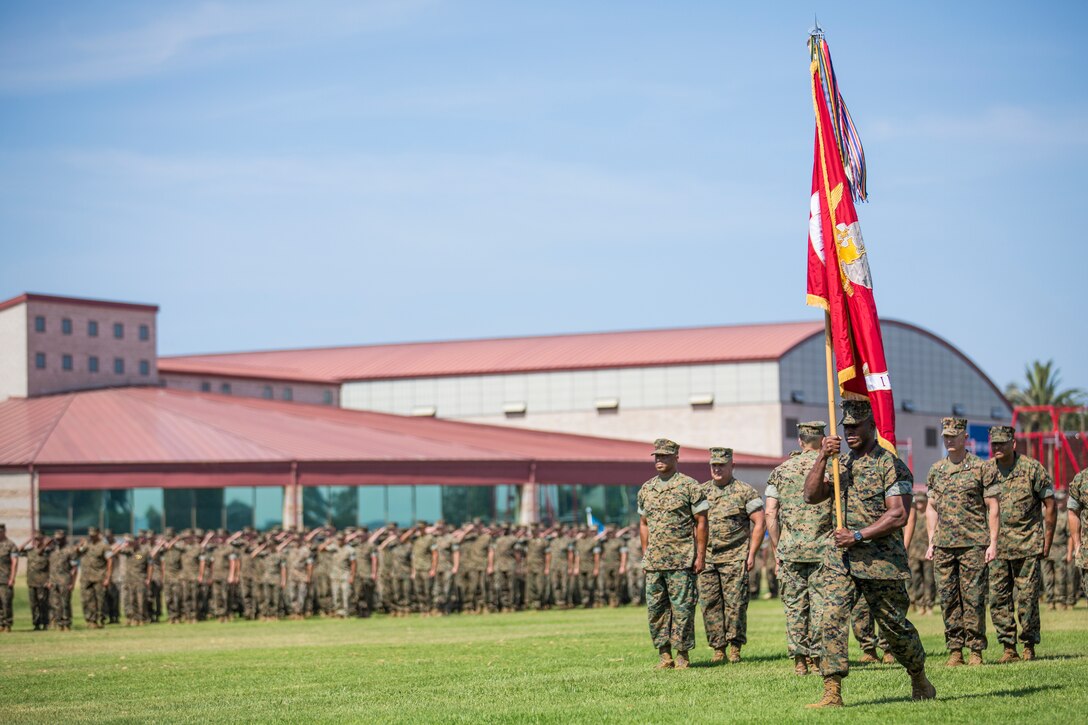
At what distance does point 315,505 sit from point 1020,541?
118ft

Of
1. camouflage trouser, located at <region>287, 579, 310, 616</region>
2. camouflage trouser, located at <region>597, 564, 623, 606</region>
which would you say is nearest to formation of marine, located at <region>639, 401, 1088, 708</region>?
camouflage trouser, located at <region>287, 579, 310, 616</region>

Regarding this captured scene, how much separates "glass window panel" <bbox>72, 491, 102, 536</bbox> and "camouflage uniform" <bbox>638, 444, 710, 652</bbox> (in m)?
35.2

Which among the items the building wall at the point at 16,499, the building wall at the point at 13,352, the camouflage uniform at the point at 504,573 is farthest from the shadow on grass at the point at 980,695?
the building wall at the point at 13,352

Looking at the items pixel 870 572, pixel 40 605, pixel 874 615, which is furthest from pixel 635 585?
pixel 870 572

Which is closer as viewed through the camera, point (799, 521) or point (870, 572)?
point (870, 572)

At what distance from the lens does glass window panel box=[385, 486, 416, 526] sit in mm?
50750

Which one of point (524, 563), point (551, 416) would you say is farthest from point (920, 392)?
point (524, 563)

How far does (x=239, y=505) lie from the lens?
1906 inches

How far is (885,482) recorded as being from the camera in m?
11.4

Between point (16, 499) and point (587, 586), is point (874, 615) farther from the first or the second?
point (16, 499)

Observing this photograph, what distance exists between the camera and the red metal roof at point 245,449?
48156mm

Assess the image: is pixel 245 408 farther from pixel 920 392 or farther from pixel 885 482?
pixel 885 482

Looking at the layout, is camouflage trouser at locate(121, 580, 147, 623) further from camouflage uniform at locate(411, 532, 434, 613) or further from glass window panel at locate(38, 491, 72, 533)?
glass window panel at locate(38, 491, 72, 533)

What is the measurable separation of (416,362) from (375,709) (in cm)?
6593
